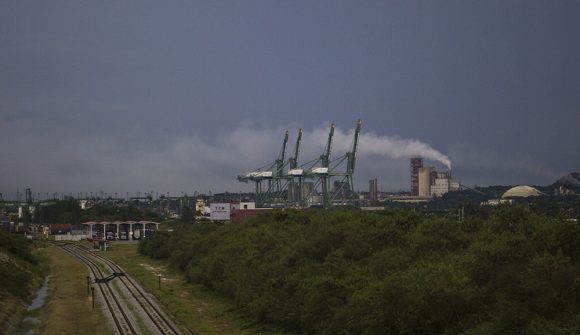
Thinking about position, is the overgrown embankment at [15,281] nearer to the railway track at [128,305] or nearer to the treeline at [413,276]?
the railway track at [128,305]

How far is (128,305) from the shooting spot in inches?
1730

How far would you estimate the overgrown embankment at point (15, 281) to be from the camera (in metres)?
38.7

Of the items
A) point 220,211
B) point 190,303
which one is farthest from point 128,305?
point 220,211

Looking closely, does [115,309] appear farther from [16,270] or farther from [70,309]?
[16,270]

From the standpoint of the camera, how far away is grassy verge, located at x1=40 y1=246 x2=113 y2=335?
36.2m

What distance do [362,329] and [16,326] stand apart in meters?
21.3

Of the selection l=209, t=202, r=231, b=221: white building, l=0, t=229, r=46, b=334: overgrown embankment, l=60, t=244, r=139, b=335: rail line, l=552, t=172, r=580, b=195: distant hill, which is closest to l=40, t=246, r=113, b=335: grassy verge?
l=60, t=244, r=139, b=335: rail line

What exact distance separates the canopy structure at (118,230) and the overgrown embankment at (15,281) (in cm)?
4843

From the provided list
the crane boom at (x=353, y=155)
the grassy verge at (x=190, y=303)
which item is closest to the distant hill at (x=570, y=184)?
the crane boom at (x=353, y=155)

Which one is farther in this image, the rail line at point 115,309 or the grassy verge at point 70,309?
the grassy verge at point 70,309

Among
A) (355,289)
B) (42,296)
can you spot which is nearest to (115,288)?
(42,296)

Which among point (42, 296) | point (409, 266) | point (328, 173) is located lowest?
point (42, 296)

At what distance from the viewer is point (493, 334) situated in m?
21.6

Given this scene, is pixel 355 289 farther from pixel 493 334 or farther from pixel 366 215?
pixel 366 215
